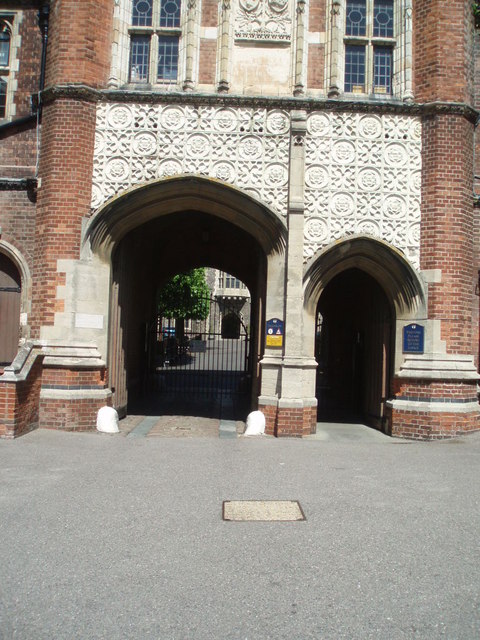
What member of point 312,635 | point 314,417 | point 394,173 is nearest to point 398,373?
point 314,417

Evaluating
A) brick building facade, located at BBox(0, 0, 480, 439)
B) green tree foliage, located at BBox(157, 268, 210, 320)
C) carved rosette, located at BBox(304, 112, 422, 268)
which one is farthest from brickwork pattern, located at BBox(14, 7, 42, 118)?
green tree foliage, located at BBox(157, 268, 210, 320)

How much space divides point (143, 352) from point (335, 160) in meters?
7.27

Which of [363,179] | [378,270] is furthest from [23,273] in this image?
[378,270]

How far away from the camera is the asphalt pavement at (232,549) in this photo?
3221 mm

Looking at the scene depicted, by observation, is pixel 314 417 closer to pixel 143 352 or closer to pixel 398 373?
pixel 398 373

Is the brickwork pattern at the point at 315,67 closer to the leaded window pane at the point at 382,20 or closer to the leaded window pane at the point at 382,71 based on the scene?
the leaded window pane at the point at 382,71

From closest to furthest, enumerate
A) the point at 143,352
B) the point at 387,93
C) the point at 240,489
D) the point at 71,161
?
the point at 240,489, the point at 71,161, the point at 387,93, the point at 143,352

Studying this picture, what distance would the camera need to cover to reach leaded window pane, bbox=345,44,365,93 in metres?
10.4

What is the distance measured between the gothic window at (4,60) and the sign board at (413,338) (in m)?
8.94

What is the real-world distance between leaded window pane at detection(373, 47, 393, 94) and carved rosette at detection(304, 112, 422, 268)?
788 mm

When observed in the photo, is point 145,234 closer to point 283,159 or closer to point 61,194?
point 61,194

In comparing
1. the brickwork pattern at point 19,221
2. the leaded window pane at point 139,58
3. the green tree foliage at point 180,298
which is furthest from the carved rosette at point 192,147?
the green tree foliage at point 180,298

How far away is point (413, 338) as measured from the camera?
988 centimetres

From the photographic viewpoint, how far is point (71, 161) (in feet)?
32.2
